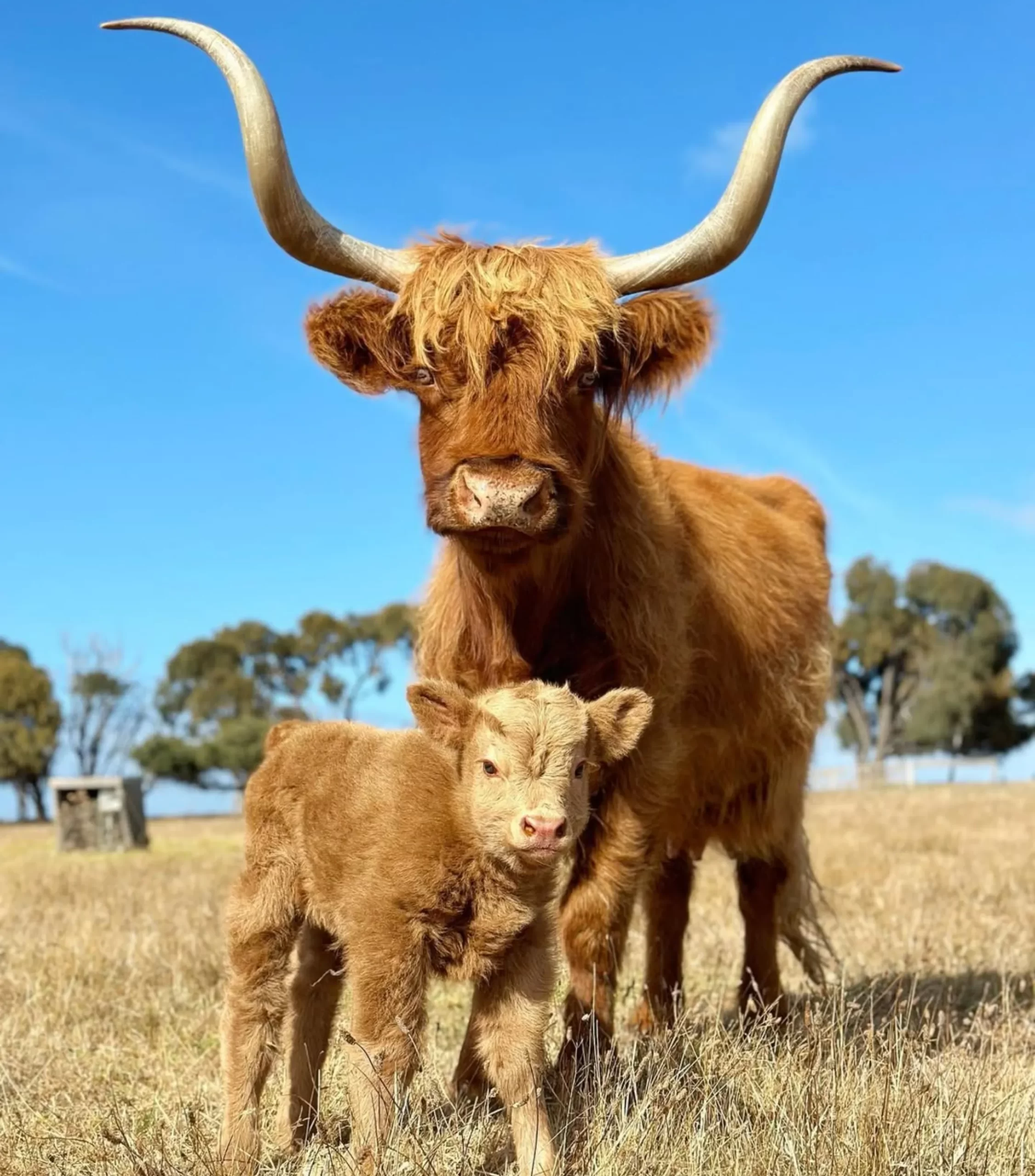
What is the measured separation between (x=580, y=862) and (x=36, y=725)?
161 ft

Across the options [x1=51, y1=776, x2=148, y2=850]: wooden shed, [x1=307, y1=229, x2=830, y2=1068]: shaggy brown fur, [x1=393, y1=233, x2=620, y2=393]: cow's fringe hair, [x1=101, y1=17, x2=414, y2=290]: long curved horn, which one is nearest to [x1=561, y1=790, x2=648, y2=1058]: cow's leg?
[x1=307, y1=229, x2=830, y2=1068]: shaggy brown fur

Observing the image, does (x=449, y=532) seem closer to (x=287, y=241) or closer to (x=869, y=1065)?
(x=287, y=241)

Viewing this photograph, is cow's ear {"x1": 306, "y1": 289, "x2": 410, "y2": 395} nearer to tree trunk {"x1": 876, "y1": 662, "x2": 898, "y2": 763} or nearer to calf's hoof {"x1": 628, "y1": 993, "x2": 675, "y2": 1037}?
calf's hoof {"x1": 628, "y1": 993, "x2": 675, "y2": 1037}

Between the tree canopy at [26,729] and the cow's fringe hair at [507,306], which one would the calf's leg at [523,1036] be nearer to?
the cow's fringe hair at [507,306]

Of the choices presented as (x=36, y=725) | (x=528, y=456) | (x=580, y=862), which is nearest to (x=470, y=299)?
(x=528, y=456)

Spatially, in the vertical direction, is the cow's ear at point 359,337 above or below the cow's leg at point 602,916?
above

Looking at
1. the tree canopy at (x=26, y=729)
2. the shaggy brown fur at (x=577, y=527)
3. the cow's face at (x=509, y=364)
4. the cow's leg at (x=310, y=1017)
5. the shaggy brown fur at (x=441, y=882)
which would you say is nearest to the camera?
the shaggy brown fur at (x=441, y=882)

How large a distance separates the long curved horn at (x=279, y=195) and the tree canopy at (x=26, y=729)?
48.2 metres

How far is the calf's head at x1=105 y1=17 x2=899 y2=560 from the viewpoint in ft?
12.2

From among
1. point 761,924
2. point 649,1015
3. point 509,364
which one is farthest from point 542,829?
point 761,924

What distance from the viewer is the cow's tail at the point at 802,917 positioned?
21.5 ft

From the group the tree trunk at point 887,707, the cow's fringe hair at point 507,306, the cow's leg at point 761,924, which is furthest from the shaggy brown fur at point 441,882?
the tree trunk at point 887,707

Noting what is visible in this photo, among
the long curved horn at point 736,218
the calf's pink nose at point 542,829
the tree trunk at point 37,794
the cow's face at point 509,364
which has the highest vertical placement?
the long curved horn at point 736,218

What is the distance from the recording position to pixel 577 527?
12.7ft
